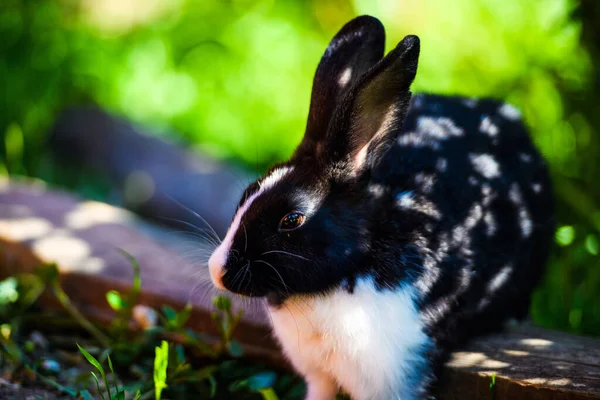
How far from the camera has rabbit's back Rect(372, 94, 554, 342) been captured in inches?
103

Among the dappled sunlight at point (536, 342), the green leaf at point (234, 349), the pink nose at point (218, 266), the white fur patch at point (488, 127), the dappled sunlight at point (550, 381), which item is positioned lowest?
the green leaf at point (234, 349)

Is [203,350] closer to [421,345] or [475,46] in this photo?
[421,345]

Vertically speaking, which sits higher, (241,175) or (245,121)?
(245,121)

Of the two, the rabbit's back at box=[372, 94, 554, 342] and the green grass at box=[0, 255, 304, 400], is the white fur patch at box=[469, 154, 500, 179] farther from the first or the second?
the green grass at box=[0, 255, 304, 400]

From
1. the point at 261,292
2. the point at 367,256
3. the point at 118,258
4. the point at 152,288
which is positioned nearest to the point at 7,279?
the point at 118,258

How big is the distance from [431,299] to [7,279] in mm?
2200

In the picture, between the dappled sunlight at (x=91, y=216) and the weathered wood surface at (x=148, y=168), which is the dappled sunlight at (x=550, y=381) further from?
the weathered wood surface at (x=148, y=168)

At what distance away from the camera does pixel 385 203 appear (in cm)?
258

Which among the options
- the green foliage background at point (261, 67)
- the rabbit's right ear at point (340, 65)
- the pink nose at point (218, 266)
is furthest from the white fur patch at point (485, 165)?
the green foliage background at point (261, 67)

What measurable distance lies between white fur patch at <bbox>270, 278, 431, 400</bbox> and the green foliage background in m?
1.78

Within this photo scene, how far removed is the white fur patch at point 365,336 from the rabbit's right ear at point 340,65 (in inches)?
21.6

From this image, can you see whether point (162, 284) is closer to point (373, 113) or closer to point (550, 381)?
point (373, 113)

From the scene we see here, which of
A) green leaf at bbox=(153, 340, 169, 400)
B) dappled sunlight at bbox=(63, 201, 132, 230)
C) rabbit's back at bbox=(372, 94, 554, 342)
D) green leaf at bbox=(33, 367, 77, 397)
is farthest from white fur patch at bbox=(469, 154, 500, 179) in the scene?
dappled sunlight at bbox=(63, 201, 132, 230)

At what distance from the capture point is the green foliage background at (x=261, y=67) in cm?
432
